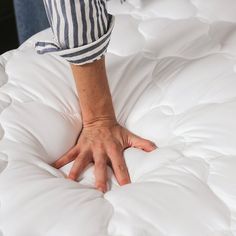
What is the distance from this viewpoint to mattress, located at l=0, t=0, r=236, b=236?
609 mm

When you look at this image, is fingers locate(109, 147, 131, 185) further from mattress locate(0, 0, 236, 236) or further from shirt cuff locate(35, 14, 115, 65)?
shirt cuff locate(35, 14, 115, 65)

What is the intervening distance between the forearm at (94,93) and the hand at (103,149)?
0.01 meters

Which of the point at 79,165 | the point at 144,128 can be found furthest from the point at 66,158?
the point at 144,128

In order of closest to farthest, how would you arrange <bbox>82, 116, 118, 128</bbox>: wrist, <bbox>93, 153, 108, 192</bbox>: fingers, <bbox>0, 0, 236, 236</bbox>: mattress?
<bbox>0, 0, 236, 236</bbox>: mattress < <bbox>93, 153, 108, 192</bbox>: fingers < <bbox>82, 116, 118, 128</bbox>: wrist

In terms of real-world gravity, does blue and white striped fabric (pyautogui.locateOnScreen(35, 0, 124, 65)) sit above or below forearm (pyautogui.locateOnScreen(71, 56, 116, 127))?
above

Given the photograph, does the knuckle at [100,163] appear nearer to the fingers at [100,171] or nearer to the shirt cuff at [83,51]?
the fingers at [100,171]

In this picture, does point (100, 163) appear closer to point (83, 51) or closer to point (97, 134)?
point (97, 134)

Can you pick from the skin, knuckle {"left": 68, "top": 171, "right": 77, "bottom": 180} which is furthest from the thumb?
knuckle {"left": 68, "top": 171, "right": 77, "bottom": 180}

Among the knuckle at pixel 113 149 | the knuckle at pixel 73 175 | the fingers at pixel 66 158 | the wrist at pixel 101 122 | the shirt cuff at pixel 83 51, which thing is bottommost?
the fingers at pixel 66 158

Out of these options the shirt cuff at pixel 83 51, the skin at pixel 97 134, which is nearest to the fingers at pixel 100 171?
the skin at pixel 97 134

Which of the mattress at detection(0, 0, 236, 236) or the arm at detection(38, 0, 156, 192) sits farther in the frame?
the arm at detection(38, 0, 156, 192)

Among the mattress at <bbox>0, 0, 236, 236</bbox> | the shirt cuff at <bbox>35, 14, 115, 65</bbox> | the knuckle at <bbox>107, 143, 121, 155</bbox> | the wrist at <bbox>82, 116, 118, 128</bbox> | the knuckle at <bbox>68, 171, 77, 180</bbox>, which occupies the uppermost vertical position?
the shirt cuff at <bbox>35, 14, 115, 65</bbox>

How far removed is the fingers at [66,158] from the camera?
0.78 m

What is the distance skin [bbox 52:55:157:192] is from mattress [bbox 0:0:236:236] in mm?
17
